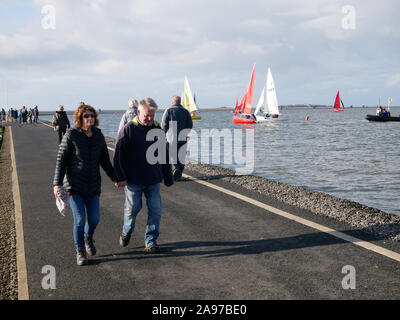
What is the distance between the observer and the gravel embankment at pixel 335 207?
6.04m

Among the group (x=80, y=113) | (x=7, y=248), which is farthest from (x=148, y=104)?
(x=7, y=248)

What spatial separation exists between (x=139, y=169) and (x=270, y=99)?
205ft

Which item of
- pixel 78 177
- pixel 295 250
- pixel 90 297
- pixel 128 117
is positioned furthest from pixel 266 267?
pixel 128 117

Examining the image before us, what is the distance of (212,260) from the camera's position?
5.01 meters

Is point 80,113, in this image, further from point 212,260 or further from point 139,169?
point 212,260

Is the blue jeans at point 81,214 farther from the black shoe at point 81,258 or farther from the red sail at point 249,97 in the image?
the red sail at point 249,97

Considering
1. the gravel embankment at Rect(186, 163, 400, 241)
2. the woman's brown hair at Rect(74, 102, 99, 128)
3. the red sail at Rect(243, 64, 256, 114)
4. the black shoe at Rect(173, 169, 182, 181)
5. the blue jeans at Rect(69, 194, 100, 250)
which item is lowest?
the gravel embankment at Rect(186, 163, 400, 241)

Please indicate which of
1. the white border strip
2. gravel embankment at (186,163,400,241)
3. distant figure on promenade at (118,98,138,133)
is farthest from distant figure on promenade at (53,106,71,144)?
gravel embankment at (186,163,400,241)

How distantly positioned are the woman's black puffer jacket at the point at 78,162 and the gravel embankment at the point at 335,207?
400cm

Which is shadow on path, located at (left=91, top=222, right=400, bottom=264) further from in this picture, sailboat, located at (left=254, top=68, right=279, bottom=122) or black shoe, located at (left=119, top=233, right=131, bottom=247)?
sailboat, located at (left=254, top=68, right=279, bottom=122)

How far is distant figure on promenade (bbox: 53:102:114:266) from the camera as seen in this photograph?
4887 mm

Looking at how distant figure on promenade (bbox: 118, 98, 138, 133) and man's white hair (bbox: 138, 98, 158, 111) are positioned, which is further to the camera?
distant figure on promenade (bbox: 118, 98, 138, 133)

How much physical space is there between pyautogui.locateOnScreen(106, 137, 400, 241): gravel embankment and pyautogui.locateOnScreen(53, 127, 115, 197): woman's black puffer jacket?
4003 millimetres
